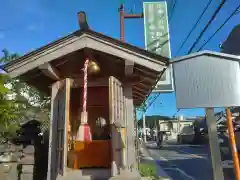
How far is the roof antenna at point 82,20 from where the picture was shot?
5.05 meters

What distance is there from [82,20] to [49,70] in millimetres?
1426

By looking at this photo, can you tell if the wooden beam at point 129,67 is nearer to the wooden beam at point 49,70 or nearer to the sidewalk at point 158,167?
the wooden beam at point 49,70

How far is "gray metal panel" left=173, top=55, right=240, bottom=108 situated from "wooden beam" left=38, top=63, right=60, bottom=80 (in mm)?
3083

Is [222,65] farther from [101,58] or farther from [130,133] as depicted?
[101,58]

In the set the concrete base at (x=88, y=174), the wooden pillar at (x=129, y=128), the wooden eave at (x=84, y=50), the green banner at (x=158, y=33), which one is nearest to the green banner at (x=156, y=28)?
the green banner at (x=158, y=33)

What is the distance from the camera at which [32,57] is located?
5.60 m

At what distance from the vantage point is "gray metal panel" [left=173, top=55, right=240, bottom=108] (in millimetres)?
3773

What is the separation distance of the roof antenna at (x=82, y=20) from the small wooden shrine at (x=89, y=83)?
0.33 feet

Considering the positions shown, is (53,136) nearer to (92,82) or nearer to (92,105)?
(92,82)

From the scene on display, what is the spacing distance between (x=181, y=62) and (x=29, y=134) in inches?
206

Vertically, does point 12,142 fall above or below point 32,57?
below

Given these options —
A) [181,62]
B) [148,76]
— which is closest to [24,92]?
[148,76]

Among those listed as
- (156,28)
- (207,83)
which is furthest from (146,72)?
(156,28)

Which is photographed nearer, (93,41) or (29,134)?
(93,41)
